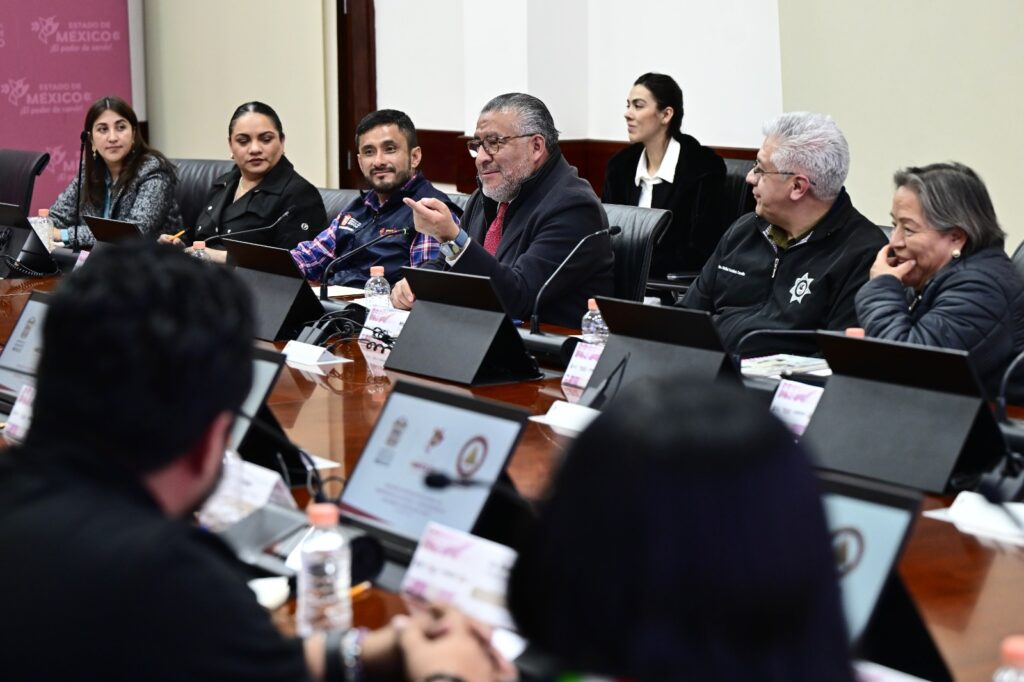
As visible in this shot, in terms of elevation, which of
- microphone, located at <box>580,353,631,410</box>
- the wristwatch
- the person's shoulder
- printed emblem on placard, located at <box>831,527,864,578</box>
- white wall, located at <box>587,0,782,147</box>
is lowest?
microphone, located at <box>580,353,631,410</box>

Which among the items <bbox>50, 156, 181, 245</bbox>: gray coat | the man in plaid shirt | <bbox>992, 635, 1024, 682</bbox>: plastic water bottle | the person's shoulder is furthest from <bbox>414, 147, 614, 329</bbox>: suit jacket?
<bbox>992, 635, 1024, 682</bbox>: plastic water bottle

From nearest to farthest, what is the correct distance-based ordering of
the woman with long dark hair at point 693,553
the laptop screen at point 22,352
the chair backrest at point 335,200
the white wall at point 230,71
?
the woman with long dark hair at point 693,553 < the laptop screen at point 22,352 < the chair backrest at point 335,200 < the white wall at point 230,71

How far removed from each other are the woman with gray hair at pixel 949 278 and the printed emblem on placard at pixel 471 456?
1.29 m

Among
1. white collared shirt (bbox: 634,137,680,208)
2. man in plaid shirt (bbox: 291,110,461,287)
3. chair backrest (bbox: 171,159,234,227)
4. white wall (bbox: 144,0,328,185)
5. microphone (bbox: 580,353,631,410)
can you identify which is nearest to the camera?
microphone (bbox: 580,353,631,410)

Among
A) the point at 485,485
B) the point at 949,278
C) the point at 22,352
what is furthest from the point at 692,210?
the point at 485,485

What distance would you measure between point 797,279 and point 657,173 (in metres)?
2.31

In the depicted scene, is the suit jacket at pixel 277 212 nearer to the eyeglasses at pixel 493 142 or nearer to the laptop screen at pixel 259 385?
the eyeglasses at pixel 493 142

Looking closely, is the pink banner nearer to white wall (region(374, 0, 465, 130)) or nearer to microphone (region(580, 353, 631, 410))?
white wall (region(374, 0, 465, 130))

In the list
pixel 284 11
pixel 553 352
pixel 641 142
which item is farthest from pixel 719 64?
pixel 553 352

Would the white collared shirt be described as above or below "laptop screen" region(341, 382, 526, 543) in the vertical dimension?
above

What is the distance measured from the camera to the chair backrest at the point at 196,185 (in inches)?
233

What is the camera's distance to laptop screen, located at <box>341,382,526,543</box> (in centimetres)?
152

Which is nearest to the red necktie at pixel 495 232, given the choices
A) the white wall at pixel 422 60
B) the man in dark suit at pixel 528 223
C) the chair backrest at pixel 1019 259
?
the man in dark suit at pixel 528 223

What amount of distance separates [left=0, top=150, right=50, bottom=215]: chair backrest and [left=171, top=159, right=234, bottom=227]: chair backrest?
58cm
